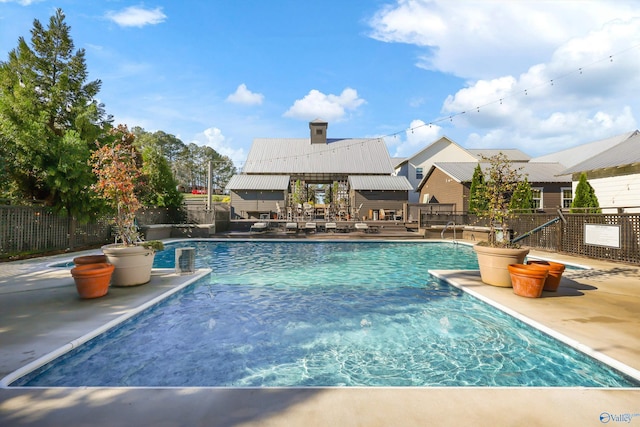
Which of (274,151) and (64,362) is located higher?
(274,151)

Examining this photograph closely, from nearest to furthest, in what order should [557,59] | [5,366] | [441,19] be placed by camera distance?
[5,366] → [441,19] → [557,59]

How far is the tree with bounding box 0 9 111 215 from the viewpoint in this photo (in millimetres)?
10617

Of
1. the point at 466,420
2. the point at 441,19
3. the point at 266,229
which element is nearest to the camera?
the point at 466,420

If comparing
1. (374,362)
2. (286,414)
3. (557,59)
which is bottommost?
(374,362)

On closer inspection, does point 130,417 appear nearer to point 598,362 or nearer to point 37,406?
point 37,406

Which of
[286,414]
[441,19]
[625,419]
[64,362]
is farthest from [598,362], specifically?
[441,19]

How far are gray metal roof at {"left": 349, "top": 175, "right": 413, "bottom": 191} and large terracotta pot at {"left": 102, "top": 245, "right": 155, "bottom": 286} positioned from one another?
21.5 m

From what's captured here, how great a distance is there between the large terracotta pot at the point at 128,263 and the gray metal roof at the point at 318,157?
77.9 ft

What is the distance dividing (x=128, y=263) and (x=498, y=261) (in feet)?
24.5

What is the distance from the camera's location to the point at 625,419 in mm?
2396

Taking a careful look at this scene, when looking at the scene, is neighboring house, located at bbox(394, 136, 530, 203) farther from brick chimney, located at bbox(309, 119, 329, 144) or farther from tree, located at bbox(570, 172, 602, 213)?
tree, located at bbox(570, 172, 602, 213)

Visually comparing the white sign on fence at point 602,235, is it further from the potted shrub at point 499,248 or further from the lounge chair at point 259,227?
the lounge chair at point 259,227

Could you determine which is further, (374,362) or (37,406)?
(374,362)

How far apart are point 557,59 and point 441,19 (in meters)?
5.08
